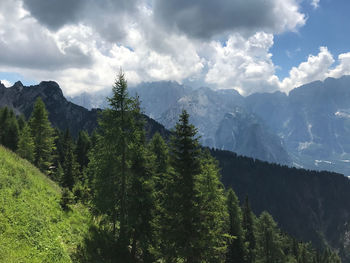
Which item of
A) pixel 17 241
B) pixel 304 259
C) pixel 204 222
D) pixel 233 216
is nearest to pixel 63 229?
pixel 17 241

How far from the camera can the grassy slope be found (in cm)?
1277

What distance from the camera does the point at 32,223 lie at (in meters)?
15.1

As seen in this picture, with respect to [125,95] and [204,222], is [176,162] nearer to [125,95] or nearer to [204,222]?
[204,222]

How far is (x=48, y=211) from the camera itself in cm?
1862

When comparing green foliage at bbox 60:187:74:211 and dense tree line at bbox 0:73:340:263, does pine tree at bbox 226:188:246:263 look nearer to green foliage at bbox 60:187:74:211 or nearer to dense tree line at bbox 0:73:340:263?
dense tree line at bbox 0:73:340:263

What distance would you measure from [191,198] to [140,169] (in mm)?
5486

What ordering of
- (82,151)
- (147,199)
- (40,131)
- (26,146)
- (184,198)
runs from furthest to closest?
(82,151) → (40,131) → (26,146) → (147,199) → (184,198)

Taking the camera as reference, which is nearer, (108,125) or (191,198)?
(191,198)

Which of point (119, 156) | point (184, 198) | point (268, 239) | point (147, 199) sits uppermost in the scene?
point (119, 156)

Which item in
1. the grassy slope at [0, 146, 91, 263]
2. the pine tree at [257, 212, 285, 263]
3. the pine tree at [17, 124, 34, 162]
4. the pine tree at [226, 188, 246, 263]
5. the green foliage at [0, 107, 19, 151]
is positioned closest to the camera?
the grassy slope at [0, 146, 91, 263]

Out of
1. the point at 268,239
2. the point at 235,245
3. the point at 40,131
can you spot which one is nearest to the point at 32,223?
the point at 235,245

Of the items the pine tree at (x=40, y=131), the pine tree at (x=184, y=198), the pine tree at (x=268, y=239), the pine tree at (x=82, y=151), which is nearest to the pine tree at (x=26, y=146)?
the pine tree at (x=40, y=131)

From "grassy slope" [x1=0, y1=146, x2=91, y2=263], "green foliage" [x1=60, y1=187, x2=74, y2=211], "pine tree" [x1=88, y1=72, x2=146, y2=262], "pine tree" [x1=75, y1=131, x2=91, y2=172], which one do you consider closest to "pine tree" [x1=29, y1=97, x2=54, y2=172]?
"pine tree" [x1=75, y1=131, x2=91, y2=172]

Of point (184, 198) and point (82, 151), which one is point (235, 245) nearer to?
point (184, 198)
